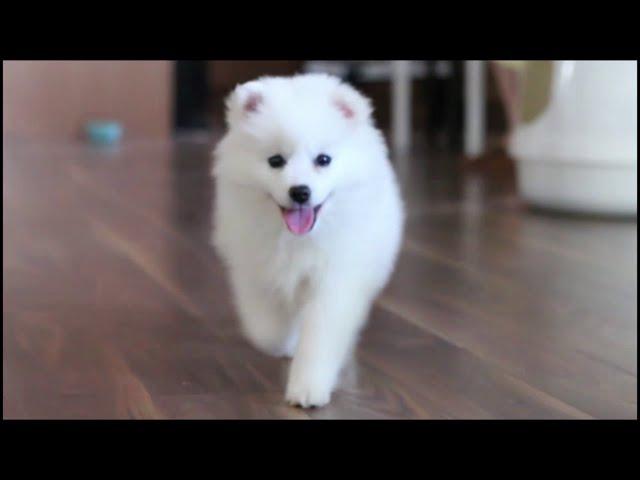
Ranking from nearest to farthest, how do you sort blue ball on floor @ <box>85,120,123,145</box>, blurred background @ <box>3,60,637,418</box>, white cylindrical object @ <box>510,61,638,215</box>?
blurred background @ <box>3,60,637,418</box>
white cylindrical object @ <box>510,61,638,215</box>
blue ball on floor @ <box>85,120,123,145</box>

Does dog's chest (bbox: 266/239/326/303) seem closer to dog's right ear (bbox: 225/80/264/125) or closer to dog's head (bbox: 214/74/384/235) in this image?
dog's head (bbox: 214/74/384/235)

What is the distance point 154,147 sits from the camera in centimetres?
586

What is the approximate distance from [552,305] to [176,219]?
1.48 meters

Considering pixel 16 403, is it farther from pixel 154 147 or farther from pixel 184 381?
pixel 154 147

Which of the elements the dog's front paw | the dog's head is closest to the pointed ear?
the dog's head

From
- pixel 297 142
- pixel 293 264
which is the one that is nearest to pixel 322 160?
pixel 297 142

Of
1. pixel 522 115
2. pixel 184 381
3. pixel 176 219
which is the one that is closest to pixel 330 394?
pixel 184 381

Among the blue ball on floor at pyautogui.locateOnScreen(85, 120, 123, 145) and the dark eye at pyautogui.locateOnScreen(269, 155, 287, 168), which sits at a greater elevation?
the dark eye at pyautogui.locateOnScreen(269, 155, 287, 168)

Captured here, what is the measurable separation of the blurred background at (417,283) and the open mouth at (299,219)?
26cm

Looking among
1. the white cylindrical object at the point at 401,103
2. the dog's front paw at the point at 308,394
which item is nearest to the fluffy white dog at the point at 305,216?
the dog's front paw at the point at 308,394

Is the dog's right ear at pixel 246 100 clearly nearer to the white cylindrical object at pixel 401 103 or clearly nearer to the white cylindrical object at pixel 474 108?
the white cylindrical object at pixel 474 108

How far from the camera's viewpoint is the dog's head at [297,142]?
→ 1.52 meters

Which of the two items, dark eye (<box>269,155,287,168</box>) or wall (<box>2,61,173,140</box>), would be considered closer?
dark eye (<box>269,155,287,168</box>)

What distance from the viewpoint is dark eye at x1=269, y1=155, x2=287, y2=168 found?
155 cm
